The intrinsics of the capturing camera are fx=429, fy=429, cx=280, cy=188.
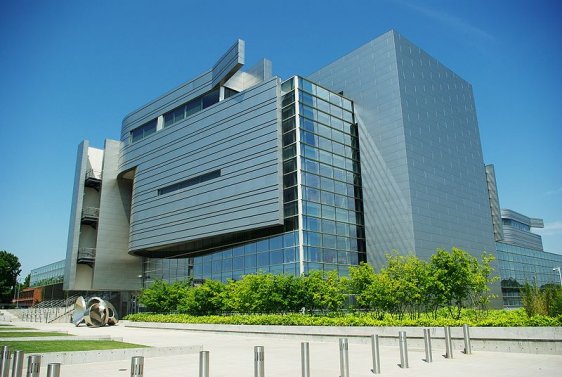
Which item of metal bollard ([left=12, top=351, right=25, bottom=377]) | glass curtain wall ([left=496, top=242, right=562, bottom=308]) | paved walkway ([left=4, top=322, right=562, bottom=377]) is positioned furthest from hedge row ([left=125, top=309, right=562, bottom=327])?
glass curtain wall ([left=496, top=242, right=562, bottom=308])

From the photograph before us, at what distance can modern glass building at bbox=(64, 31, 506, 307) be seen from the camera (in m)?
40.1

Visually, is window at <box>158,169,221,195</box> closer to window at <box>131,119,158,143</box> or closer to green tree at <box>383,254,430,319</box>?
window at <box>131,119,158,143</box>

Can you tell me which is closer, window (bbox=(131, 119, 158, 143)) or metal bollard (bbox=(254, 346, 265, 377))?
metal bollard (bbox=(254, 346, 265, 377))

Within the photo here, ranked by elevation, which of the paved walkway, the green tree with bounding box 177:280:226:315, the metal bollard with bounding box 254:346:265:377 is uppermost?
the green tree with bounding box 177:280:226:315

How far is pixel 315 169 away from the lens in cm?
4119

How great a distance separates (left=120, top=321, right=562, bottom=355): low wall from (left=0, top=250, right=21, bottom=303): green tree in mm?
85201

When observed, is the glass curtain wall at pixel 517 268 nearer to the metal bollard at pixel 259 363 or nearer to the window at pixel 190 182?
the window at pixel 190 182

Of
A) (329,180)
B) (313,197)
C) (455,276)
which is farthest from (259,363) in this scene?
(329,180)

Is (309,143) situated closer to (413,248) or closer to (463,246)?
(413,248)

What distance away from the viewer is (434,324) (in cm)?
2047

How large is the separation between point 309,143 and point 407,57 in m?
14.3

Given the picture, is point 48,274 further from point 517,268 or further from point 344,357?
point 344,357

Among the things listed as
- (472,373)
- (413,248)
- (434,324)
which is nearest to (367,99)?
(413,248)

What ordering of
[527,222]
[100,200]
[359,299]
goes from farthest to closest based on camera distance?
[527,222]
[100,200]
[359,299]
